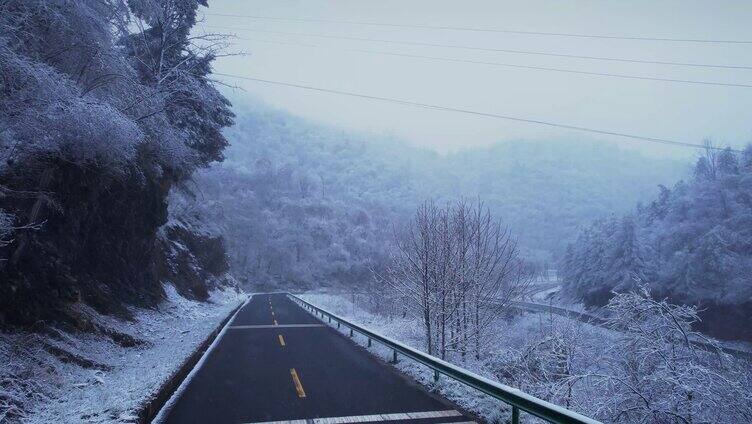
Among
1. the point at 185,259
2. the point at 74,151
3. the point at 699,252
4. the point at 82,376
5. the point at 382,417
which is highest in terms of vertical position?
the point at 74,151

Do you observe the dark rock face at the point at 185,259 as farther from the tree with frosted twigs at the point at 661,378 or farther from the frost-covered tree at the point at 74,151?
the tree with frosted twigs at the point at 661,378

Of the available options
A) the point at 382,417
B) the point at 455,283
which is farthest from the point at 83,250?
the point at 455,283

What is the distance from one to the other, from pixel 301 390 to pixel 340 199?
133772 mm

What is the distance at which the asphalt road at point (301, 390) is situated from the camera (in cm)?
717

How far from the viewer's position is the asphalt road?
717 cm

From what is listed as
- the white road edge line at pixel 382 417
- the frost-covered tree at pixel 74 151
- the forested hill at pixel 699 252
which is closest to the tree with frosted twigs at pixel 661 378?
the white road edge line at pixel 382 417

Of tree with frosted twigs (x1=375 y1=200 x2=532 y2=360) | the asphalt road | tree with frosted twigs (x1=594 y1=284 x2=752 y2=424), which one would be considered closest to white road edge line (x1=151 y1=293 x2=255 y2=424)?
the asphalt road

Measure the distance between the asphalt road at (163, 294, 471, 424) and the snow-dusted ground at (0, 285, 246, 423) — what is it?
0.74 m

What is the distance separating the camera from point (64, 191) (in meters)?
12.2

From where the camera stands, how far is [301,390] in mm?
8797

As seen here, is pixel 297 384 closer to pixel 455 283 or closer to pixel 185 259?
pixel 455 283

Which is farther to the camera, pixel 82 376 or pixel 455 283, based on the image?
pixel 455 283

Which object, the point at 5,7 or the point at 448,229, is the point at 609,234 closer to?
the point at 448,229

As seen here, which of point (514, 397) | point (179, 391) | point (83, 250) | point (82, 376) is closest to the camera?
point (514, 397)
